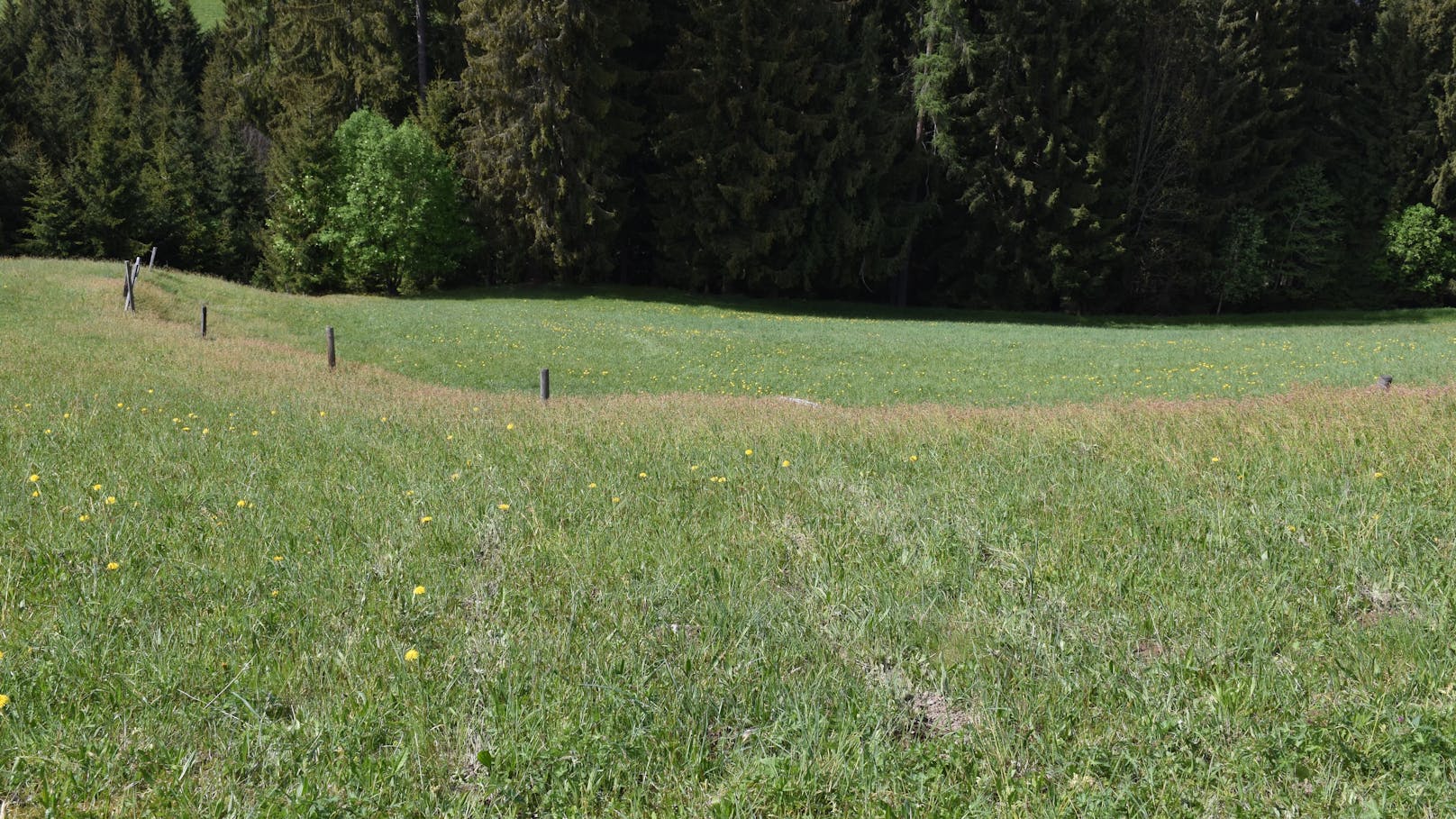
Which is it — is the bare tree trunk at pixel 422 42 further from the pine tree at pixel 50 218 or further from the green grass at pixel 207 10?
the green grass at pixel 207 10

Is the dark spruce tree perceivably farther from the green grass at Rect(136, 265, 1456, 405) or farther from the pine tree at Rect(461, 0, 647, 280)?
the green grass at Rect(136, 265, 1456, 405)

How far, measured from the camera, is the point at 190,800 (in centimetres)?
282

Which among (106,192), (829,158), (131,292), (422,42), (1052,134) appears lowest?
(131,292)

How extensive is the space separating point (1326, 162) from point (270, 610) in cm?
5495

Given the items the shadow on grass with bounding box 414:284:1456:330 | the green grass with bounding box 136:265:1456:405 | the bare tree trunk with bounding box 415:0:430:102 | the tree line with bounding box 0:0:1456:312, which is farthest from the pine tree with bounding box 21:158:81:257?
the shadow on grass with bounding box 414:284:1456:330

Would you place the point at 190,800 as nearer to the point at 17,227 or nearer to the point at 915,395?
the point at 915,395

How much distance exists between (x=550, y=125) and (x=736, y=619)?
38.5 meters

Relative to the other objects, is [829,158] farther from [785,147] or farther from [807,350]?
[807,350]

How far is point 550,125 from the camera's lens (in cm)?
3903

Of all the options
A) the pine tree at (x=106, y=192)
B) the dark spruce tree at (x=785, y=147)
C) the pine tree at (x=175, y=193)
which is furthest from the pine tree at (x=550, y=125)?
the pine tree at (x=106, y=192)

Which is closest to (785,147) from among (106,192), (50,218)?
(106,192)

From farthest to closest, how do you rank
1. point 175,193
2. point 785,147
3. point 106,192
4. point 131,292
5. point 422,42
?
point 175,193
point 422,42
point 106,192
point 785,147
point 131,292

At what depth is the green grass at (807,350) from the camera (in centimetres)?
2048

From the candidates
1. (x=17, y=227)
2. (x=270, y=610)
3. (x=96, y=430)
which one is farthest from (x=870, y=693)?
(x=17, y=227)
